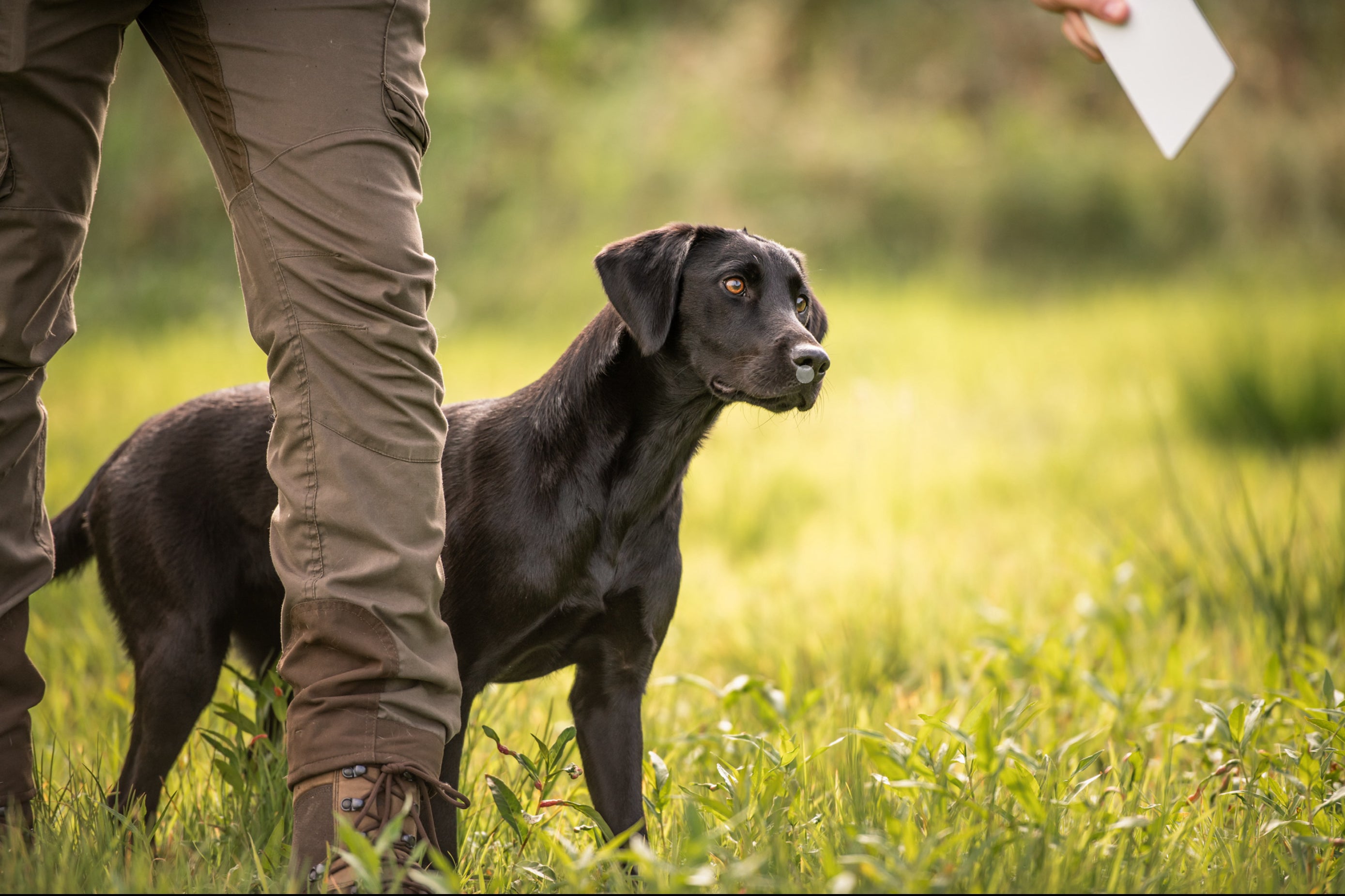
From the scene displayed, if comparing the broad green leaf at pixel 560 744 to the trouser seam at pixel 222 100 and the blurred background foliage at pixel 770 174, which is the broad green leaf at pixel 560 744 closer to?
the trouser seam at pixel 222 100

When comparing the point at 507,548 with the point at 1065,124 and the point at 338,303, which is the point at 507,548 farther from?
the point at 1065,124

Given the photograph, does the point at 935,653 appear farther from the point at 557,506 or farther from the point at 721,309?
the point at 557,506

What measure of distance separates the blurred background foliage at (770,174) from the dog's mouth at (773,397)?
6196mm

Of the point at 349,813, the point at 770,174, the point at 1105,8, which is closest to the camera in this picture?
the point at 349,813

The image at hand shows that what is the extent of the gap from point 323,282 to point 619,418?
2.33ft

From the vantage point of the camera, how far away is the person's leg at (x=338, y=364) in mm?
1639

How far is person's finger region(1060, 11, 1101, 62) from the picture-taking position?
222 centimetres

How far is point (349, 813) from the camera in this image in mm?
1600

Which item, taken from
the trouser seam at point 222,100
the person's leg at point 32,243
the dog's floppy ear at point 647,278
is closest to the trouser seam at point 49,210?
the person's leg at point 32,243

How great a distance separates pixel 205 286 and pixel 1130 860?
27.0 feet

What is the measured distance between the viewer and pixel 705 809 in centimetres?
202

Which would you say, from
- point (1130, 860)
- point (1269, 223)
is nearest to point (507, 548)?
point (1130, 860)

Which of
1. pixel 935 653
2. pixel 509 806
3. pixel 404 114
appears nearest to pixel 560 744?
pixel 509 806

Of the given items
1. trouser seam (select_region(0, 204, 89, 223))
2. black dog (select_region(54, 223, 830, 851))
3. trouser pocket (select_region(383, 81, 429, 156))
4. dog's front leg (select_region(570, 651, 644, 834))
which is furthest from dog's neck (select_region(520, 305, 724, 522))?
trouser seam (select_region(0, 204, 89, 223))
